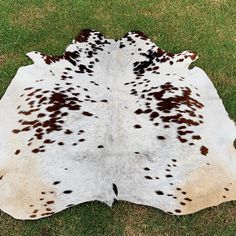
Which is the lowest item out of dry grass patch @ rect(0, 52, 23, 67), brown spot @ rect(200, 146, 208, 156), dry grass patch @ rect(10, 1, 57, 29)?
A: dry grass patch @ rect(0, 52, 23, 67)

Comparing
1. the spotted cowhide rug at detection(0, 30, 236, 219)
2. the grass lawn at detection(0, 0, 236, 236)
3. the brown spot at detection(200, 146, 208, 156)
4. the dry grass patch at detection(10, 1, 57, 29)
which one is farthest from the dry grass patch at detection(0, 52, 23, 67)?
the brown spot at detection(200, 146, 208, 156)

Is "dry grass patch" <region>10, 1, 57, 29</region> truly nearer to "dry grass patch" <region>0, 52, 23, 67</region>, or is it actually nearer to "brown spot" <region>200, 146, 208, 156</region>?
"dry grass patch" <region>0, 52, 23, 67</region>

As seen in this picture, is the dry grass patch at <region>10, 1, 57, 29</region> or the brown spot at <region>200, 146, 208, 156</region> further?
the dry grass patch at <region>10, 1, 57, 29</region>

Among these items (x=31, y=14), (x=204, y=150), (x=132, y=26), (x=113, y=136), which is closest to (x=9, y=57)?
(x=31, y=14)

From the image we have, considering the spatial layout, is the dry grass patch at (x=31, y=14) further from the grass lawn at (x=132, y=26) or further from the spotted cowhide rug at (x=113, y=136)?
the spotted cowhide rug at (x=113, y=136)

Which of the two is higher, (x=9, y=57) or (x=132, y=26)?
(x=132, y=26)

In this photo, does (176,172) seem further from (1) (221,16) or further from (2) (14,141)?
(1) (221,16)

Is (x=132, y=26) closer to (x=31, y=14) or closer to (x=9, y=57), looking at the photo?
(x=31, y=14)

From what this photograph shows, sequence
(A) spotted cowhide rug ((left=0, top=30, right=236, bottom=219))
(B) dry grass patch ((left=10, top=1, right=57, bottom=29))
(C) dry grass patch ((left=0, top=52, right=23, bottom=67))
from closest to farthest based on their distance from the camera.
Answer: (A) spotted cowhide rug ((left=0, top=30, right=236, bottom=219)), (C) dry grass patch ((left=0, top=52, right=23, bottom=67)), (B) dry grass patch ((left=10, top=1, right=57, bottom=29))

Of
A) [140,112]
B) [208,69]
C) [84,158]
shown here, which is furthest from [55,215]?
[208,69]
